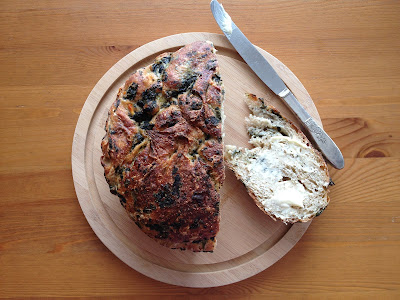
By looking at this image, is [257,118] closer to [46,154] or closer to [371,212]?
[371,212]

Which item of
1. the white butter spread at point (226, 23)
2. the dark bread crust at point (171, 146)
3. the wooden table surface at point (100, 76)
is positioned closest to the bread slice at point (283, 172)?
the wooden table surface at point (100, 76)

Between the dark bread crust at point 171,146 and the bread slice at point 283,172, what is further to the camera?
the bread slice at point 283,172

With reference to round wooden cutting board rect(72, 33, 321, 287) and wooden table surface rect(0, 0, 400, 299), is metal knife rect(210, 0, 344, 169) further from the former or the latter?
wooden table surface rect(0, 0, 400, 299)

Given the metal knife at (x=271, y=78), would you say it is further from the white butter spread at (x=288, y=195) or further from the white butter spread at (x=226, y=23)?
the white butter spread at (x=288, y=195)

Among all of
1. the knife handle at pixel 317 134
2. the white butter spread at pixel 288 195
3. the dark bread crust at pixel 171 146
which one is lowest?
the white butter spread at pixel 288 195

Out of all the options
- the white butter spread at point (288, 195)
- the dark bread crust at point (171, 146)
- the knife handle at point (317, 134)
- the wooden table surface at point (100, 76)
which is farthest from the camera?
the wooden table surface at point (100, 76)

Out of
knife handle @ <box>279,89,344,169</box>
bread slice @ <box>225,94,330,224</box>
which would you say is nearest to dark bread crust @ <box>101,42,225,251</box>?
bread slice @ <box>225,94,330,224</box>
